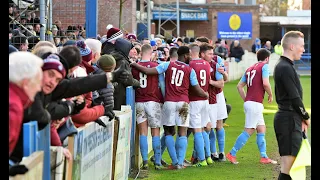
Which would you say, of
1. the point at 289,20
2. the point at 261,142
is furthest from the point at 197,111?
the point at 289,20

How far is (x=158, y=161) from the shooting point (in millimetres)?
13375

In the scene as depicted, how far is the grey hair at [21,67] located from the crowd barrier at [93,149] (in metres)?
0.43

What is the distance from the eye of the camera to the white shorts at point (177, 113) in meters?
13.3

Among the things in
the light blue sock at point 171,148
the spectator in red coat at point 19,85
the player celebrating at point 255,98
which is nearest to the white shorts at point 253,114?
the player celebrating at point 255,98

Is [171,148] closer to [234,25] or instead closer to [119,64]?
[119,64]

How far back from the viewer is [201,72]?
1366cm

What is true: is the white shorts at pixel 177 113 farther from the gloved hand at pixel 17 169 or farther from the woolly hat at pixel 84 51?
the gloved hand at pixel 17 169

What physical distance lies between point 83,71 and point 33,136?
10.4ft

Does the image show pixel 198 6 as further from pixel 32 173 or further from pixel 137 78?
pixel 32 173

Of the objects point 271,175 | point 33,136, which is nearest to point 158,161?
point 271,175

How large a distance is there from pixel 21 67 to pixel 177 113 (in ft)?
26.4

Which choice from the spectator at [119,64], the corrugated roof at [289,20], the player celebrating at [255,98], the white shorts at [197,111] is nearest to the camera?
the spectator at [119,64]

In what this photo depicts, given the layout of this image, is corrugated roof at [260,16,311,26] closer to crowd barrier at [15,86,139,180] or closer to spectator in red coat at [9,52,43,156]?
crowd barrier at [15,86,139,180]

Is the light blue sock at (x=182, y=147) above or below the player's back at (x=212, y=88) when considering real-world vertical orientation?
below
